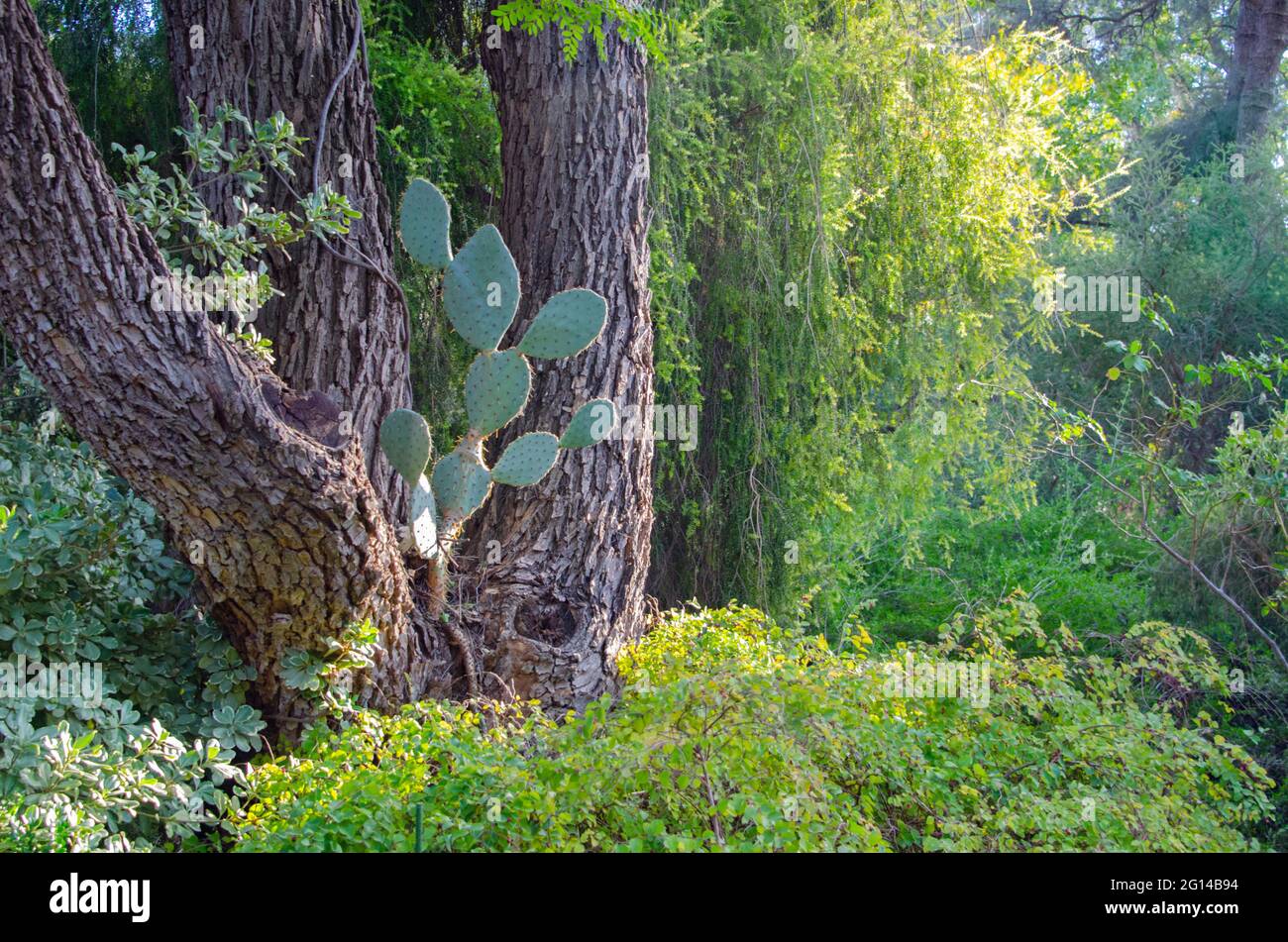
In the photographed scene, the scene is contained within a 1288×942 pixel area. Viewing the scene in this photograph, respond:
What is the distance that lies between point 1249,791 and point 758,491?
97.3 inches

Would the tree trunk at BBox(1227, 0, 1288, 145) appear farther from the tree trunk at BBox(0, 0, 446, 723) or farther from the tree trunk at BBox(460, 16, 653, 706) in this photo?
the tree trunk at BBox(0, 0, 446, 723)

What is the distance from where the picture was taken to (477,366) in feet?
10.7

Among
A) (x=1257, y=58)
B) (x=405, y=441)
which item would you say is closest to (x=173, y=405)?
(x=405, y=441)

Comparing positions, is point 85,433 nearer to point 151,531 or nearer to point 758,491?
point 151,531

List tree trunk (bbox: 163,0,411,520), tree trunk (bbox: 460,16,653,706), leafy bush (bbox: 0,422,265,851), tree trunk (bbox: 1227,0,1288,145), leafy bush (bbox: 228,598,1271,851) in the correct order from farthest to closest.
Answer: tree trunk (bbox: 1227,0,1288,145)
tree trunk (bbox: 460,16,653,706)
tree trunk (bbox: 163,0,411,520)
leafy bush (bbox: 0,422,265,851)
leafy bush (bbox: 228,598,1271,851)

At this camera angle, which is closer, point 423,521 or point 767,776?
point 767,776

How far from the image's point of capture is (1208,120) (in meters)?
10.8

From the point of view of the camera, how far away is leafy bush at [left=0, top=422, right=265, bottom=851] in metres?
2.40

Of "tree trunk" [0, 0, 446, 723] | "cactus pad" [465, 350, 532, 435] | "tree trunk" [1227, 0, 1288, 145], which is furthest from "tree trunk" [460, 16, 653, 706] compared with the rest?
"tree trunk" [1227, 0, 1288, 145]

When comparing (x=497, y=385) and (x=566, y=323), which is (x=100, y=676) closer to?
(x=497, y=385)

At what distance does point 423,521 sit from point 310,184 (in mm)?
1219

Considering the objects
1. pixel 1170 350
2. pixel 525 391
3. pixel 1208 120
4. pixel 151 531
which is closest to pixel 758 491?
pixel 525 391

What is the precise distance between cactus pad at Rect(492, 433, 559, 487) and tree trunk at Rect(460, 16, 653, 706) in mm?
478

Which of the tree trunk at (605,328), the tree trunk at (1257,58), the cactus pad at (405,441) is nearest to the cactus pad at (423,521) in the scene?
the cactus pad at (405,441)
